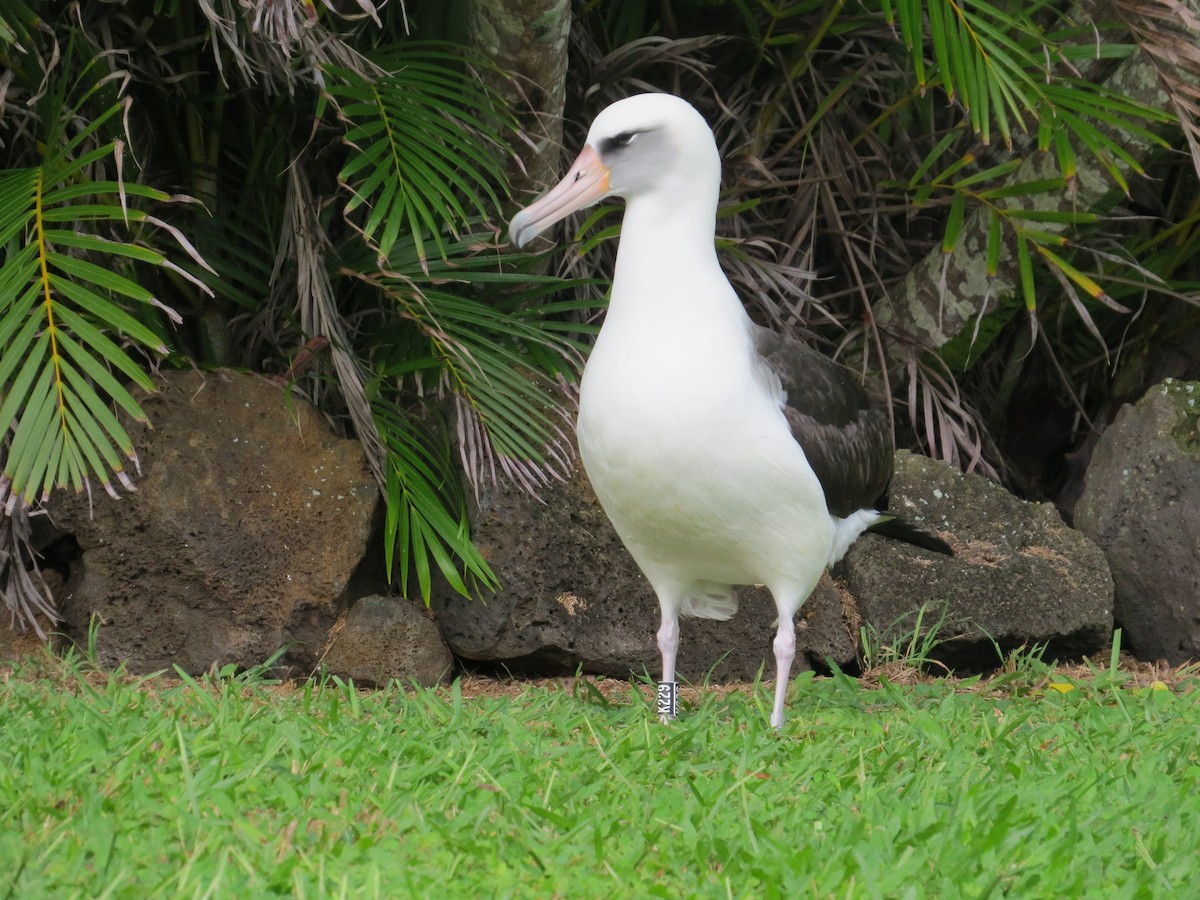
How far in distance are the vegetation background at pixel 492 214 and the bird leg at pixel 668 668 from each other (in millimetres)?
783

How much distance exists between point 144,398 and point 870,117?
12.8ft

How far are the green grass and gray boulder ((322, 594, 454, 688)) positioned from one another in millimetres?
894

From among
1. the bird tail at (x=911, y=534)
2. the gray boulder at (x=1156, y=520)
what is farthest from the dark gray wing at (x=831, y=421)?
the gray boulder at (x=1156, y=520)

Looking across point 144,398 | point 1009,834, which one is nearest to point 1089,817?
point 1009,834

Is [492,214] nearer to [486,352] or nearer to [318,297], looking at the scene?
[486,352]

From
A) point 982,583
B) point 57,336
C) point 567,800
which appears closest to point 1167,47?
point 982,583

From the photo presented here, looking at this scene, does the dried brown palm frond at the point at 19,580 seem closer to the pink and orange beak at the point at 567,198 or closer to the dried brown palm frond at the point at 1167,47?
the pink and orange beak at the point at 567,198

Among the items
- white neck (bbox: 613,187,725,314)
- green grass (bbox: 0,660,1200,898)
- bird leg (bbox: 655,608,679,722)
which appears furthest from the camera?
bird leg (bbox: 655,608,679,722)

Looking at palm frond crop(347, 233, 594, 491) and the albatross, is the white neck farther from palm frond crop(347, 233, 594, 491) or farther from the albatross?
palm frond crop(347, 233, 594, 491)

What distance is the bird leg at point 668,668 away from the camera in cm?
425

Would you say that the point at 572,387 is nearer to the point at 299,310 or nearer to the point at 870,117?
the point at 299,310

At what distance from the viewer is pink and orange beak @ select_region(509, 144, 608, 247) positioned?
14.1 ft

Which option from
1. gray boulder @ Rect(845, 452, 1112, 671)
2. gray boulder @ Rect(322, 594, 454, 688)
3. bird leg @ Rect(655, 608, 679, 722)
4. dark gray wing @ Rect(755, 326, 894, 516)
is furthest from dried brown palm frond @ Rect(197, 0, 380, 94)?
gray boulder @ Rect(845, 452, 1112, 671)

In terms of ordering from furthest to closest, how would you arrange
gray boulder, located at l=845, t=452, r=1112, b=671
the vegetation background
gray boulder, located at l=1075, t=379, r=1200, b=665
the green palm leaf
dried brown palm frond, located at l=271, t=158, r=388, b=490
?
1. gray boulder, located at l=1075, t=379, r=1200, b=665
2. gray boulder, located at l=845, t=452, r=1112, b=671
3. dried brown palm frond, located at l=271, t=158, r=388, b=490
4. the vegetation background
5. the green palm leaf
